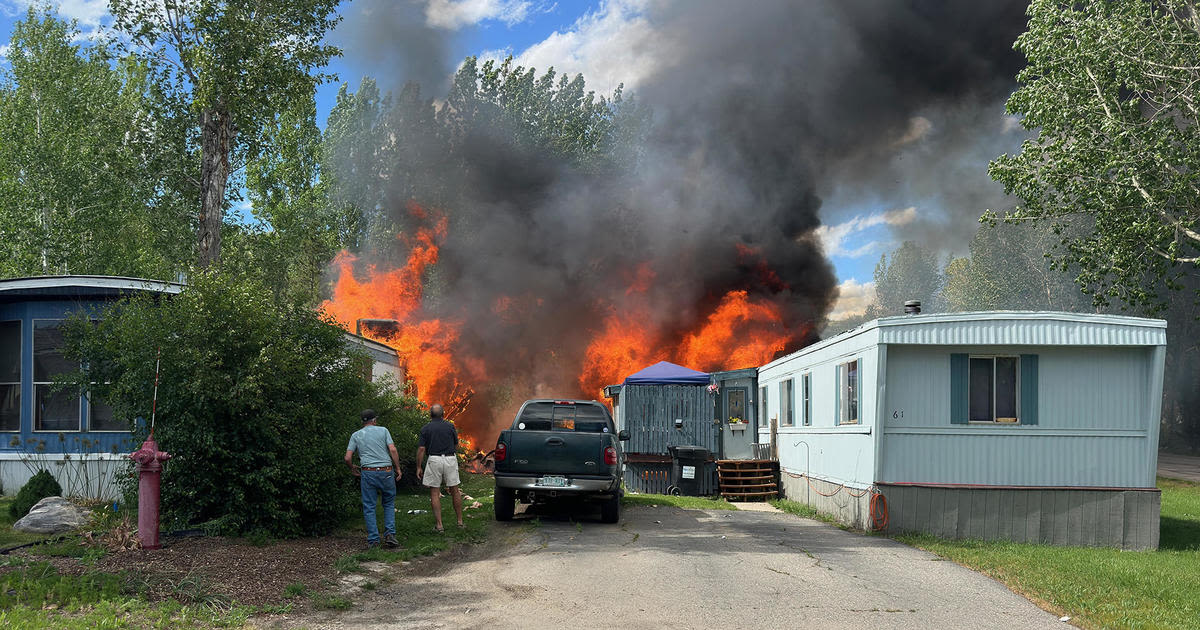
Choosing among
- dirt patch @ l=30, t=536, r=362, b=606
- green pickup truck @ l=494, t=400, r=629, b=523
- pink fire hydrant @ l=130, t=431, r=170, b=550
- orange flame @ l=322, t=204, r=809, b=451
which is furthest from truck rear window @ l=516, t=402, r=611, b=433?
orange flame @ l=322, t=204, r=809, b=451

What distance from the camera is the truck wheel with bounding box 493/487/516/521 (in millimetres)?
14570

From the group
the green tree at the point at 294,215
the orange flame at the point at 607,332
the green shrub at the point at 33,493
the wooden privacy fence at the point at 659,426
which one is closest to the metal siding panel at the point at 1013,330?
the wooden privacy fence at the point at 659,426

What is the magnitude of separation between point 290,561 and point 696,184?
24.5 meters

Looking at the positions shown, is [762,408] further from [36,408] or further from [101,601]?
[101,601]

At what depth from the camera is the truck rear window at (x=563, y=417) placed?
1543 cm

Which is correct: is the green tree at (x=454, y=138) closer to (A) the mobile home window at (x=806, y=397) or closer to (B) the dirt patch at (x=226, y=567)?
(A) the mobile home window at (x=806, y=397)

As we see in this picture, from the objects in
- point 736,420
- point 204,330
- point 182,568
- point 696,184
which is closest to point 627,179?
point 696,184

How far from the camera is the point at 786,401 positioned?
2092 cm

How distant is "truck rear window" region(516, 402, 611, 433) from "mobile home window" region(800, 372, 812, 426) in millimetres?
4877

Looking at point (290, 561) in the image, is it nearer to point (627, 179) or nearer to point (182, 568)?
point (182, 568)

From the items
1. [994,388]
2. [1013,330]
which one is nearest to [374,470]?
[994,388]

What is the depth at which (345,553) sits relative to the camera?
10633 millimetres

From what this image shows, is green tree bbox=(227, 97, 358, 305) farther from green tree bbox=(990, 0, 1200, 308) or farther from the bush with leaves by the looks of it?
green tree bbox=(990, 0, 1200, 308)

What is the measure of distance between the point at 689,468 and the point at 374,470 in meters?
11.2
